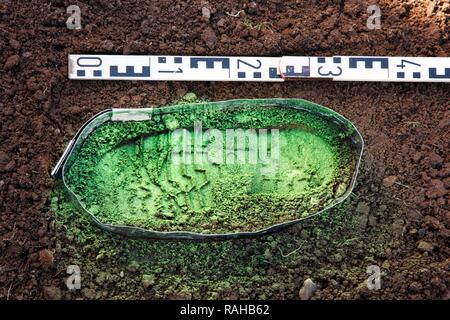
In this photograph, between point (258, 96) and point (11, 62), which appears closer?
point (11, 62)

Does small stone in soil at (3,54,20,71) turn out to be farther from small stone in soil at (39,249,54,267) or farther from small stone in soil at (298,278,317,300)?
small stone in soil at (298,278,317,300)

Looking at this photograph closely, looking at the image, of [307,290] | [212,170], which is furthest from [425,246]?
[212,170]

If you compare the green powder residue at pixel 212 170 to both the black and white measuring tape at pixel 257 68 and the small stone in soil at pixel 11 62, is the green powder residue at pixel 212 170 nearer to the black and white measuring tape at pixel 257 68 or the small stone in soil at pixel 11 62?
the black and white measuring tape at pixel 257 68

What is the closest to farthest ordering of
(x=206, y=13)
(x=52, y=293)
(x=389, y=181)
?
(x=52, y=293)
(x=389, y=181)
(x=206, y=13)

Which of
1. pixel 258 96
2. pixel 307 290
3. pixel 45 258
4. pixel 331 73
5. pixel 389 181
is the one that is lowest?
pixel 307 290

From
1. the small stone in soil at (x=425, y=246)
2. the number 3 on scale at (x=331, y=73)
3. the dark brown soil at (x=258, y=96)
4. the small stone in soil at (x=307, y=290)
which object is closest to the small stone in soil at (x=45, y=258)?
the dark brown soil at (x=258, y=96)

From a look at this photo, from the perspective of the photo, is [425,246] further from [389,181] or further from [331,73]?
[331,73]

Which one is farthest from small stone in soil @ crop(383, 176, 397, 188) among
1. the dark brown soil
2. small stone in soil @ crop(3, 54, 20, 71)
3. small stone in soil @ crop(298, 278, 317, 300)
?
small stone in soil @ crop(3, 54, 20, 71)
